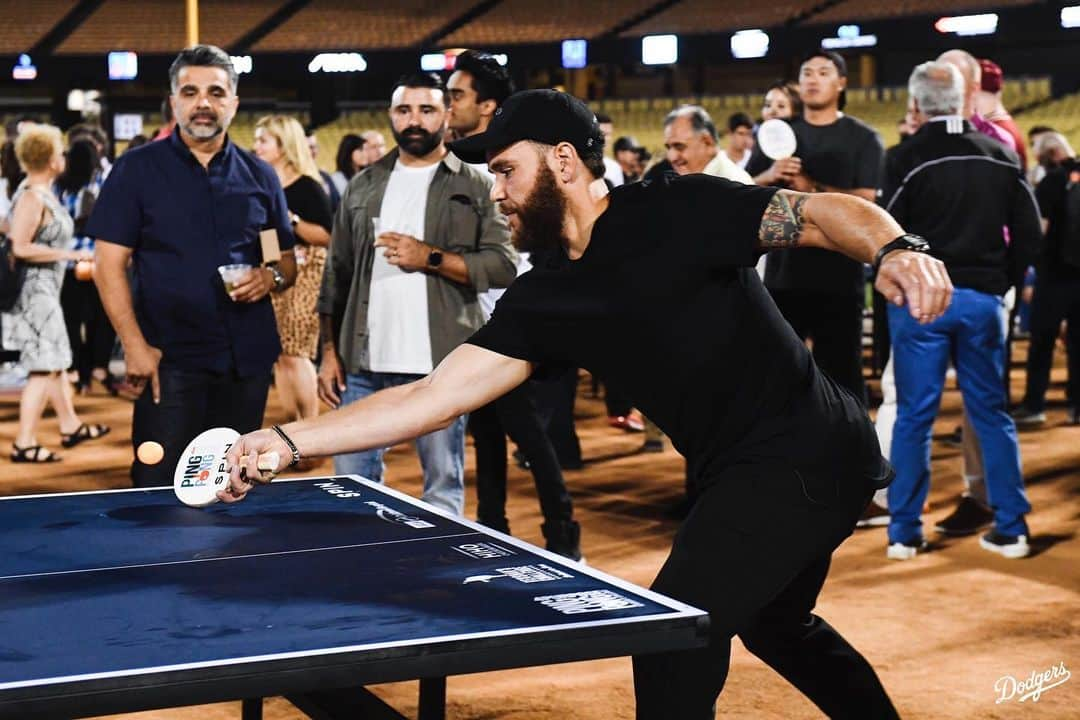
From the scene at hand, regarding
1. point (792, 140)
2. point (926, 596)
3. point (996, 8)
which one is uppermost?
point (996, 8)

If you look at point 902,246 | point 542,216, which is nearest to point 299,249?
point 542,216

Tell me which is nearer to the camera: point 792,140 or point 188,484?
point 188,484

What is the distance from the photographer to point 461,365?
2.81m

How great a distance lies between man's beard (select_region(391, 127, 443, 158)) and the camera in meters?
4.87

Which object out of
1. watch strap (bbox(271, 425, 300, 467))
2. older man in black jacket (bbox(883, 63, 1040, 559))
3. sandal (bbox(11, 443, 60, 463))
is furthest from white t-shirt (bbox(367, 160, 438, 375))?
sandal (bbox(11, 443, 60, 463))

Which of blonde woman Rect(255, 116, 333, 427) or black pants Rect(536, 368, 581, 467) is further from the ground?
blonde woman Rect(255, 116, 333, 427)

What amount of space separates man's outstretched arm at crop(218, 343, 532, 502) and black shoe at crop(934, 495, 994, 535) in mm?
3580

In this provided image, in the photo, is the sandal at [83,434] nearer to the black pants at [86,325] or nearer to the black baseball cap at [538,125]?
the black pants at [86,325]

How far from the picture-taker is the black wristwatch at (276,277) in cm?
458

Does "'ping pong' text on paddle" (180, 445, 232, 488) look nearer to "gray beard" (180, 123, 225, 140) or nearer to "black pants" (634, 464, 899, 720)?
"black pants" (634, 464, 899, 720)

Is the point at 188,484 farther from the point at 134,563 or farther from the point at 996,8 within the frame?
the point at 996,8

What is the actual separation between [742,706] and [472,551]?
1.47 meters

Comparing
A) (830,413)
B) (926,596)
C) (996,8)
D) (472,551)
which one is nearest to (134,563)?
(472,551)

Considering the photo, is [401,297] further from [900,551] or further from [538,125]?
[538,125]
